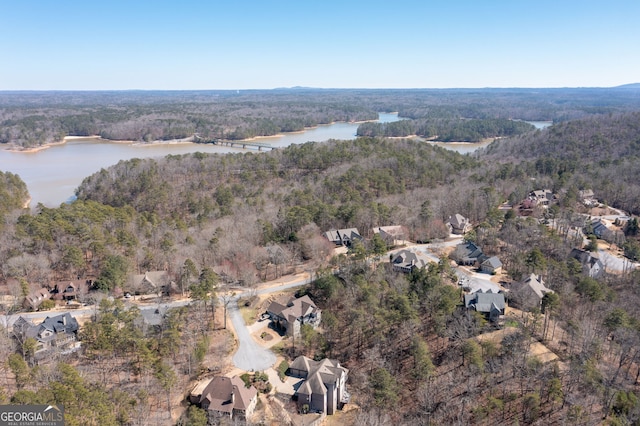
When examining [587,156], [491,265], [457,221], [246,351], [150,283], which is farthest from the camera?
[587,156]

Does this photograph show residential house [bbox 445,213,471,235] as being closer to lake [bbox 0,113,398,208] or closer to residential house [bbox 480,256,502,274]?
residential house [bbox 480,256,502,274]

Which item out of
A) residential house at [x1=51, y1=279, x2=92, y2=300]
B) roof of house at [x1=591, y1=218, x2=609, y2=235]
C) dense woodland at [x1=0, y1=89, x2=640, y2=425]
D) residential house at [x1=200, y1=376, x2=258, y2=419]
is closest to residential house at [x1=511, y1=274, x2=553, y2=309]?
dense woodland at [x1=0, y1=89, x2=640, y2=425]

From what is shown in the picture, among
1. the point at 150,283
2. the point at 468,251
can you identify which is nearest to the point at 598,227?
the point at 468,251

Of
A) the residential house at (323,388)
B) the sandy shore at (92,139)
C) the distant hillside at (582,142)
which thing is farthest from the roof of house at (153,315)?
the sandy shore at (92,139)

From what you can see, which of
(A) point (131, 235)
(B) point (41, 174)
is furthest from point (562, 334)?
(B) point (41, 174)

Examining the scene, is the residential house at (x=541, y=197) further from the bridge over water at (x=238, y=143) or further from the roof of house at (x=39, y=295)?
the bridge over water at (x=238, y=143)

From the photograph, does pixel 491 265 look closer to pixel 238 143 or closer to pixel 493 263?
pixel 493 263

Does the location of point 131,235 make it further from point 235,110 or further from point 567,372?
point 235,110

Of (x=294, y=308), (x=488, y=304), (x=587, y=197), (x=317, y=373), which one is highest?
(x=587, y=197)
